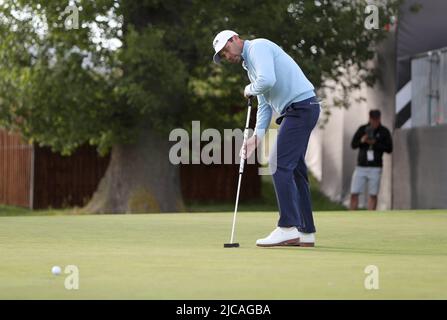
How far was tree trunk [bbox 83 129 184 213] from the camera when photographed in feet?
76.6

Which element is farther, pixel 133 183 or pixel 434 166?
pixel 133 183

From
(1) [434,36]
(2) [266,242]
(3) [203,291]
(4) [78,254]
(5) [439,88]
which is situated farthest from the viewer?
(1) [434,36]

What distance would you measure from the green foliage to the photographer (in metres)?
1.51

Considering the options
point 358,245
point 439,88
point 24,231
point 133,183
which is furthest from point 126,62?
point 358,245

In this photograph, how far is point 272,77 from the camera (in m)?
9.94

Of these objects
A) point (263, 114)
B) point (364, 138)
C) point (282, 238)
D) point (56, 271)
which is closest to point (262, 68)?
point (263, 114)

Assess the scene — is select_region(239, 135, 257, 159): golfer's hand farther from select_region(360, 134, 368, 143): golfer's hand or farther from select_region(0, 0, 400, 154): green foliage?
select_region(360, 134, 368, 143): golfer's hand

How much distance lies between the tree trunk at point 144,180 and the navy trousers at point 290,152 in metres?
13.0

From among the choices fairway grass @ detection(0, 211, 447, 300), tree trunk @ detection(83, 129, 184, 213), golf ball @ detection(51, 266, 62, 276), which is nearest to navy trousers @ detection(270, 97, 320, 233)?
fairway grass @ detection(0, 211, 447, 300)

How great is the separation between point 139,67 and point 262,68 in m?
11.6

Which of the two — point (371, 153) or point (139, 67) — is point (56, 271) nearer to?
point (139, 67)

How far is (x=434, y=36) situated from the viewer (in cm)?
2225
